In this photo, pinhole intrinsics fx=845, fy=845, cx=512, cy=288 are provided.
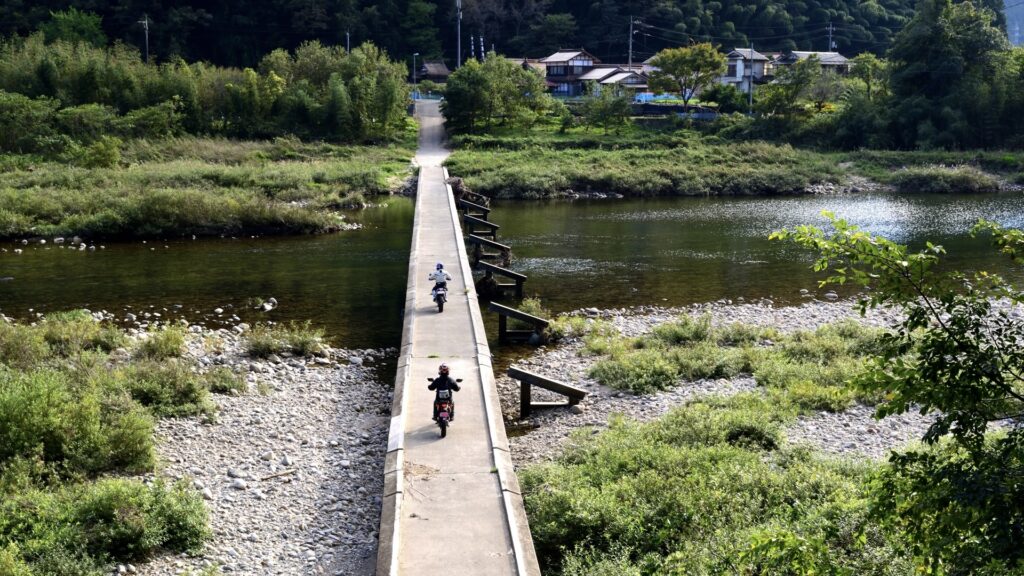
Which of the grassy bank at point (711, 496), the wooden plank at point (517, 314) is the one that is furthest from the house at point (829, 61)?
the grassy bank at point (711, 496)

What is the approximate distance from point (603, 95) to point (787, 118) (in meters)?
13.5

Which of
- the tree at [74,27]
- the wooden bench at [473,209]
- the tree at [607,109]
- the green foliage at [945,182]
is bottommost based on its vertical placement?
the wooden bench at [473,209]

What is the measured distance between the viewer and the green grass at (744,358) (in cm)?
1493

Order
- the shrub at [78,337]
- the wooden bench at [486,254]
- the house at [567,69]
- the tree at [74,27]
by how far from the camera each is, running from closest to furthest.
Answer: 1. the shrub at [78,337]
2. the wooden bench at [486,254]
3. the tree at [74,27]
4. the house at [567,69]

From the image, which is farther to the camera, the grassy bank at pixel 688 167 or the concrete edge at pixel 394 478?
the grassy bank at pixel 688 167

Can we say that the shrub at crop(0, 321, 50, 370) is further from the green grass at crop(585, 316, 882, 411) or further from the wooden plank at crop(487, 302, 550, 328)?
the green grass at crop(585, 316, 882, 411)

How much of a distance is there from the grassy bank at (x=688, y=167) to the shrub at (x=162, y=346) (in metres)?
29.0

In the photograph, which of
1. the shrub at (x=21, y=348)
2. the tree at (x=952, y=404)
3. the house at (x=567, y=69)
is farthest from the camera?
the house at (x=567, y=69)

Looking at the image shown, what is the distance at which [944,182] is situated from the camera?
48875 mm

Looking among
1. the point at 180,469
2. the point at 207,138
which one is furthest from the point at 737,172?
the point at 180,469

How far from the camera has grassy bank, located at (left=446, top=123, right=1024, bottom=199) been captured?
157 feet

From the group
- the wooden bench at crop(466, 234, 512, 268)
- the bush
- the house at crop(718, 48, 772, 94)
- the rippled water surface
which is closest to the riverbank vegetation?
the bush

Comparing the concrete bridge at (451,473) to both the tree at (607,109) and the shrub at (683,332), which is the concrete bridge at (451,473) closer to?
the shrub at (683,332)

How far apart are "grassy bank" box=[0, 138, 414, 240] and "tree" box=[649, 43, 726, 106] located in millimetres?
25000
